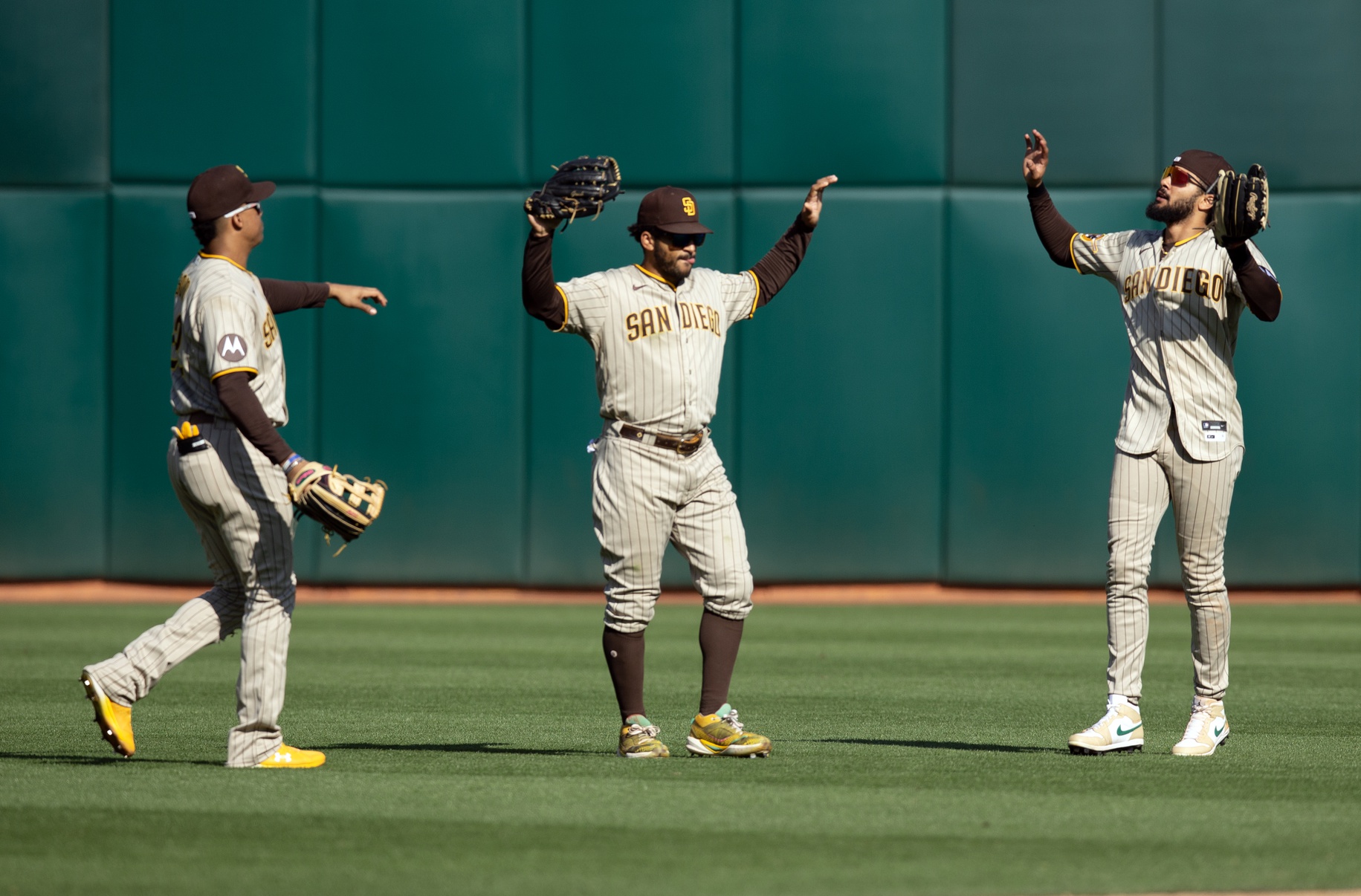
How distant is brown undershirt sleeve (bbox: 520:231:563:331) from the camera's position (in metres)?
→ 5.12

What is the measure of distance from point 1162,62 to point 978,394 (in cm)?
312

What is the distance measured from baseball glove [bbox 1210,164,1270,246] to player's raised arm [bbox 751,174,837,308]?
1371 mm

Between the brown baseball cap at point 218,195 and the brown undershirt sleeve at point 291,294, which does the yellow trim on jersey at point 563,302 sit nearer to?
the brown undershirt sleeve at point 291,294

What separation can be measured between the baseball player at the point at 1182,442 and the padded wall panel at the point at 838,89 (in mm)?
7500

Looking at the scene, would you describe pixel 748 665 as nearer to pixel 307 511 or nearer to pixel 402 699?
pixel 402 699

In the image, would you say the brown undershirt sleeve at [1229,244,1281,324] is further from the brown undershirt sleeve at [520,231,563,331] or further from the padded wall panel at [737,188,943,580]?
the padded wall panel at [737,188,943,580]

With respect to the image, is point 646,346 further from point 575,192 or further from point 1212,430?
point 1212,430

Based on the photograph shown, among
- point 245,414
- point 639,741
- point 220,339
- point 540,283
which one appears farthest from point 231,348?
point 639,741

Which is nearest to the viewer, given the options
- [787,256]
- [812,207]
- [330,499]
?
[330,499]

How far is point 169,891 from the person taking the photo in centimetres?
337

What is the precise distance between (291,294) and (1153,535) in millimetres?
3129

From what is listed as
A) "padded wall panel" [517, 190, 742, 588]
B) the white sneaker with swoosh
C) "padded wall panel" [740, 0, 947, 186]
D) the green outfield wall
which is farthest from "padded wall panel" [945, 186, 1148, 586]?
the white sneaker with swoosh

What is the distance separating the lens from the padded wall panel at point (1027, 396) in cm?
1277

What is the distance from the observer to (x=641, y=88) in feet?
42.7
